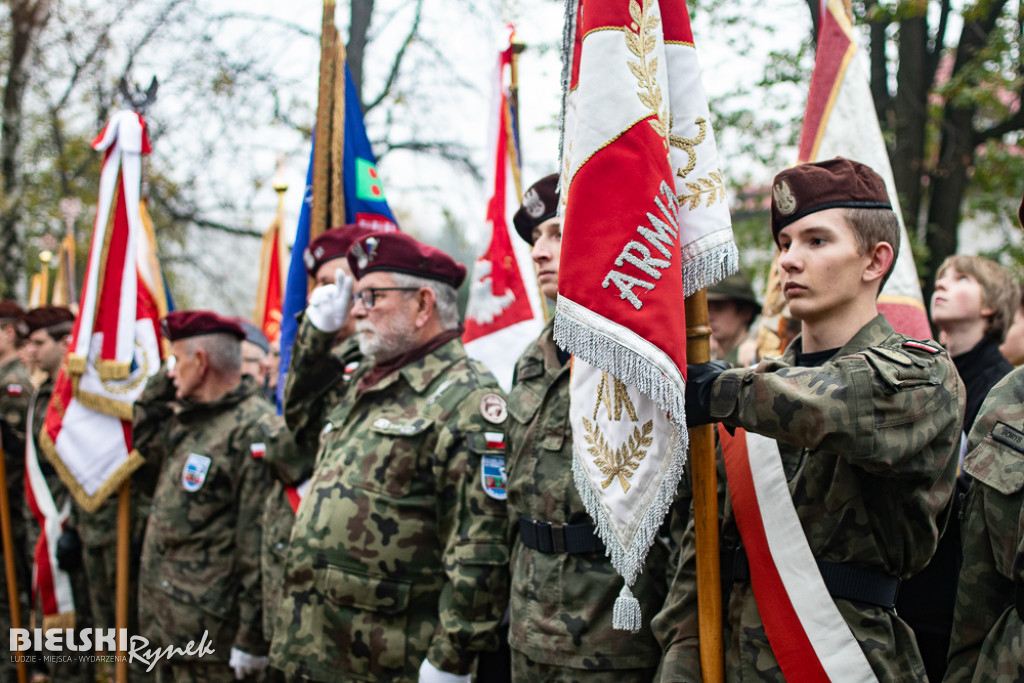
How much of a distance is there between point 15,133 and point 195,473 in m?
8.17

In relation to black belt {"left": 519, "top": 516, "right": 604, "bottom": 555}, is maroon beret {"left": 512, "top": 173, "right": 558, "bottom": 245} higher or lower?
higher

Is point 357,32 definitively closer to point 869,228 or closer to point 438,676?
point 438,676

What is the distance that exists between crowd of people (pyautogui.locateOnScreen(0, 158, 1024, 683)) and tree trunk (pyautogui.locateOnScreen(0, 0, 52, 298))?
604 cm

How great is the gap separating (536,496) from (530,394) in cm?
37

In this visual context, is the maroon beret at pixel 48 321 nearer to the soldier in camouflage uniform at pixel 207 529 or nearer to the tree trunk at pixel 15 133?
the soldier in camouflage uniform at pixel 207 529

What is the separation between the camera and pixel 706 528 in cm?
225

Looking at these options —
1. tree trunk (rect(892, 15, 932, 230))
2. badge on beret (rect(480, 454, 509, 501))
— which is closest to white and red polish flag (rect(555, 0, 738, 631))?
badge on beret (rect(480, 454, 509, 501))

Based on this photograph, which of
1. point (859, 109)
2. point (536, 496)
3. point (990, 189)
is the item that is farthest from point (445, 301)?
point (990, 189)

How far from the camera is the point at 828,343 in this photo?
2.35m

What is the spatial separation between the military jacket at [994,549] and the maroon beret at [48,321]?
6.52 metres

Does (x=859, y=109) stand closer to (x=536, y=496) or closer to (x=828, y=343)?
(x=828, y=343)

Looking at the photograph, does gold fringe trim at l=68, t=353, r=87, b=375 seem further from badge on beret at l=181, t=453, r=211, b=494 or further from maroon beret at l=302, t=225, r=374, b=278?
maroon beret at l=302, t=225, r=374, b=278

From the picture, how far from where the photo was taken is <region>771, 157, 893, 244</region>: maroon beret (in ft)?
7.58

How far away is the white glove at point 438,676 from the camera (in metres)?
3.06
